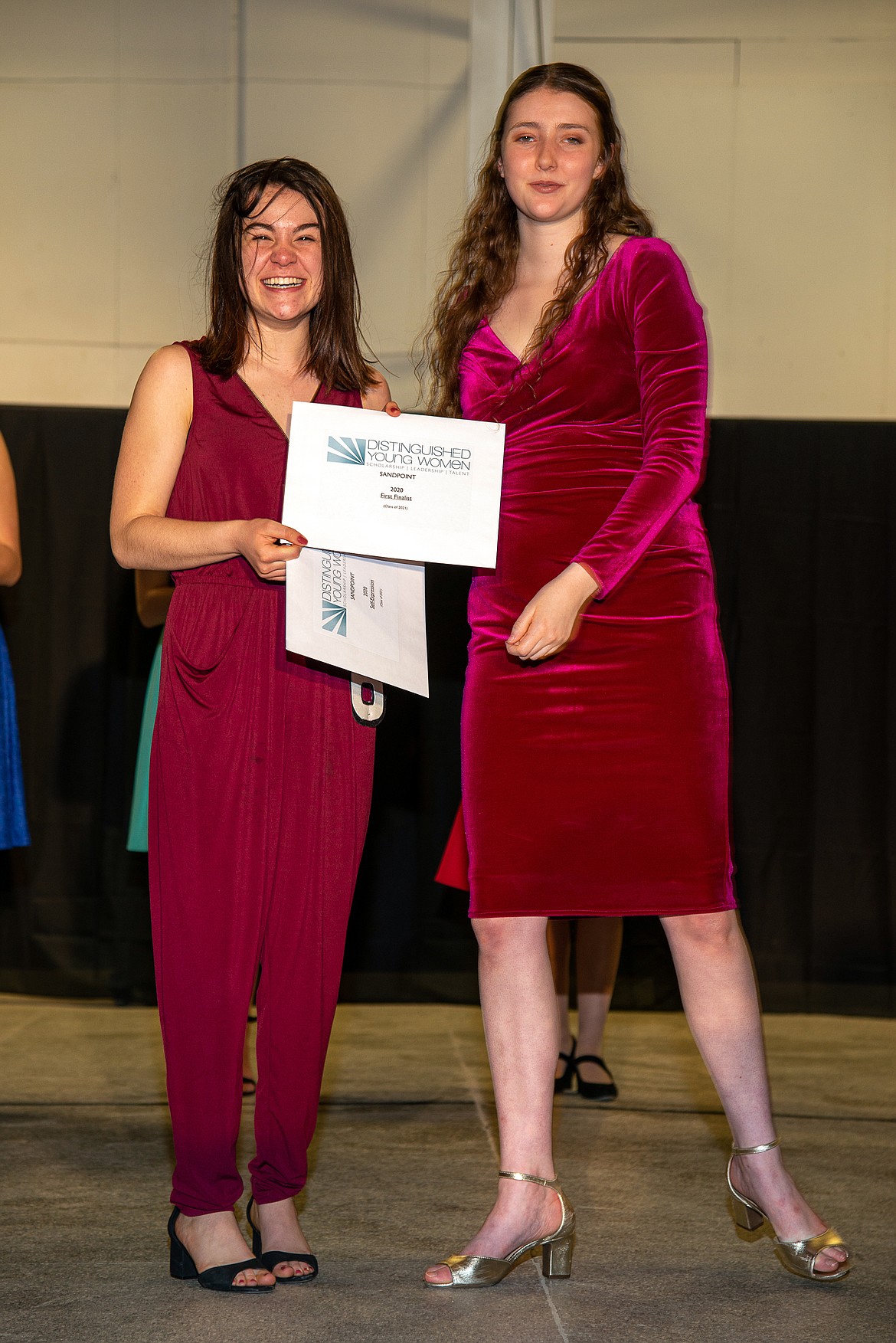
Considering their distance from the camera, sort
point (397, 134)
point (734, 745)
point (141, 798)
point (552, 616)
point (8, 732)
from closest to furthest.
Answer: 1. point (552, 616)
2. point (8, 732)
3. point (141, 798)
4. point (734, 745)
5. point (397, 134)

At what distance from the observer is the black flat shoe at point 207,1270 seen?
6.57 ft

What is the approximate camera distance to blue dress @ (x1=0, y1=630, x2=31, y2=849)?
267cm

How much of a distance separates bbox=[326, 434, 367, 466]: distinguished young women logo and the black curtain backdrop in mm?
2621

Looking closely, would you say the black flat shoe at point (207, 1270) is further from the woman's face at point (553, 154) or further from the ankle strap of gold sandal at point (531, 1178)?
the woman's face at point (553, 154)

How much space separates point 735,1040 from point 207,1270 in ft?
2.76

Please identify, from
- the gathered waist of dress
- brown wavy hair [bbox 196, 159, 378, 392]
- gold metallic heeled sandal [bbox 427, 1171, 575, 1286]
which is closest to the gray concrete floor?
gold metallic heeled sandal [bbox 427, 1171, 575, 1286]

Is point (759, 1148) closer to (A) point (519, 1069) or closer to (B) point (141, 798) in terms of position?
(A) point (519, 1069)

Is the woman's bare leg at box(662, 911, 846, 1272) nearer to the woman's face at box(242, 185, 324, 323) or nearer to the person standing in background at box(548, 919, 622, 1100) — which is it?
the woman's face at box(242, 185, 324, 323)

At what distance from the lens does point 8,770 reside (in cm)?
268

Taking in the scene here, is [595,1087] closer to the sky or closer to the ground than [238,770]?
closer to the ground

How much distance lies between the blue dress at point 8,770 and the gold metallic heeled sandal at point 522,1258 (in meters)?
1.17

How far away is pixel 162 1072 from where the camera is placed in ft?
11.6

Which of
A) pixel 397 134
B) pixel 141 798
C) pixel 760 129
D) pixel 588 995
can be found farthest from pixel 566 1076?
pixel 760 129

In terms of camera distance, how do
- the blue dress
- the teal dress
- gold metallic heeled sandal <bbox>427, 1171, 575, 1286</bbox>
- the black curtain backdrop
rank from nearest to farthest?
gold metallic heeled sandal <bbox>427, 1171, 575, 1286</bbox> → the blue dress → the teal dress → the black curtain backdrop
